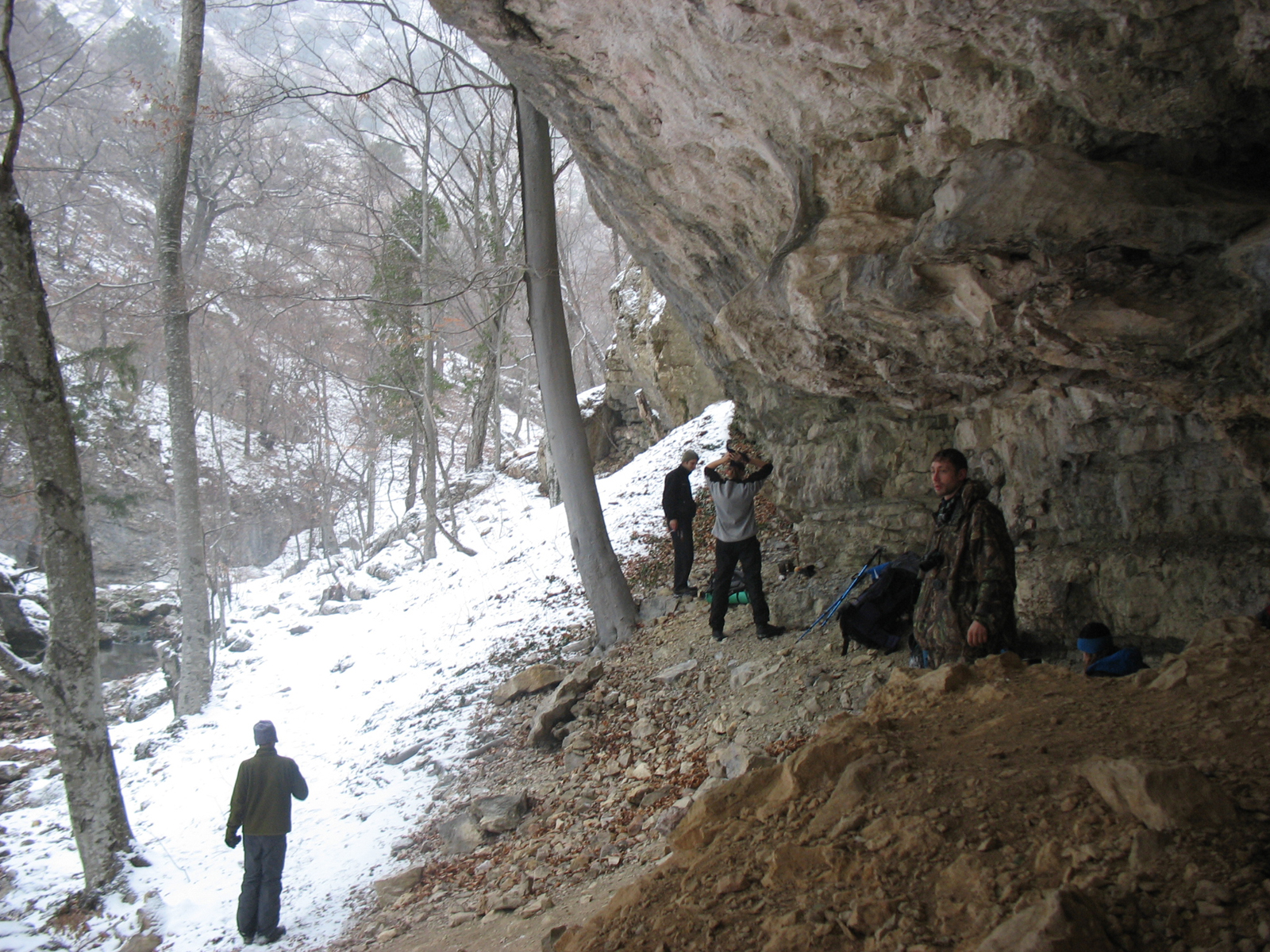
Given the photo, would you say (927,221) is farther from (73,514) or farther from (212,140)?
(212,140)

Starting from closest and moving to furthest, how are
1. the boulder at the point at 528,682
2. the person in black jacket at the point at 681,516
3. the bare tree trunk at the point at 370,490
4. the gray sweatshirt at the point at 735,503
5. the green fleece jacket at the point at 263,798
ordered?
the green fleece jacket at the point at 263,798 < the gray sweatshirt at the point at 735,503 < the boulder at the point at 528,682 < the person in black jacket at the point at 681,516 < the bare tree trunk at the point at 370,490

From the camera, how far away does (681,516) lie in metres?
8.55

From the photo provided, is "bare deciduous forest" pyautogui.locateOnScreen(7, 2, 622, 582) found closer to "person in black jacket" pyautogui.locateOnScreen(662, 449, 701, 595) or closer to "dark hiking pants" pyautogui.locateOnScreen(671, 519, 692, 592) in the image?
"person in black jacket" pyautogui.locateOnScreen(662, 449, 701, 595)

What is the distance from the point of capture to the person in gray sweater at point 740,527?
261 inches

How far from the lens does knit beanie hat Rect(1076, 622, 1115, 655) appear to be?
4199 mm

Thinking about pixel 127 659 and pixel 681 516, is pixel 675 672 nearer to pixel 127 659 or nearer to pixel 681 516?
pixel 681 516

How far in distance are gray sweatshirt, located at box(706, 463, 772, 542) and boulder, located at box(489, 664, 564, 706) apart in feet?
9.06

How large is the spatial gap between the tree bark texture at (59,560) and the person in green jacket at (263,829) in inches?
63.7

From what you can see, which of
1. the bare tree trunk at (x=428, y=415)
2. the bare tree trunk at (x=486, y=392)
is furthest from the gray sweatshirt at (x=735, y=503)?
the bare tree trunk at (x=486, y=392)

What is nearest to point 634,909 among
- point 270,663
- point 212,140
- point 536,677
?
point 536,677

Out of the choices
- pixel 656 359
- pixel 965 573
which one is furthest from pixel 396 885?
pixel 656 359

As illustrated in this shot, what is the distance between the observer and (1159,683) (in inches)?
118

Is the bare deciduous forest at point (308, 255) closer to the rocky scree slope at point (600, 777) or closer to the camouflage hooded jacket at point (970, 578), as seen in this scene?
the rocky scree slope at point (600, 777)

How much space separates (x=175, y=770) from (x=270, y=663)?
4358 millimetres
